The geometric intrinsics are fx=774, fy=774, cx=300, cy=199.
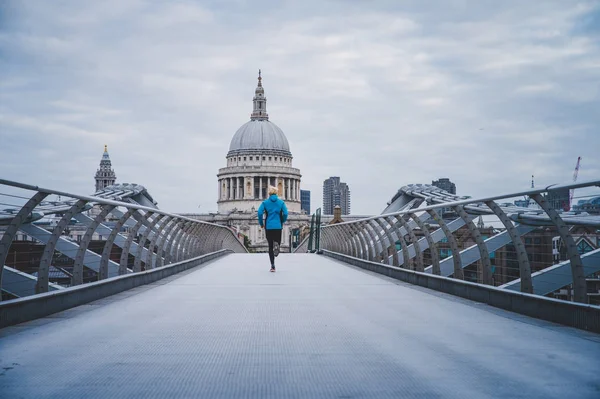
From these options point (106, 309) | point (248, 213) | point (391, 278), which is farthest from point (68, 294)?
point (248, 213)

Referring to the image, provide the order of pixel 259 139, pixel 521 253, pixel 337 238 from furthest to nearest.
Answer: pixel 259 139
pixel 337 238
pixel 521 253

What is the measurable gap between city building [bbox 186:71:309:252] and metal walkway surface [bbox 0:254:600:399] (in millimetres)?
136477

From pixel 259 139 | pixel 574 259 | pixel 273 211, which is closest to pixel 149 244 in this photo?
pixel 273 211

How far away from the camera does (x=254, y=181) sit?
15462 centimetres

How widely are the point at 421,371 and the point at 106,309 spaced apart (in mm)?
4456

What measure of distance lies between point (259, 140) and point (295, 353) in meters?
158

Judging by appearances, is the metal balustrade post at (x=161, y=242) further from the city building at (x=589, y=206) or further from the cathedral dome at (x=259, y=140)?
the cathedral dome at (x=259, y=140)

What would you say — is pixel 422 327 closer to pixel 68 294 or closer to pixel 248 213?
pixel 68 294

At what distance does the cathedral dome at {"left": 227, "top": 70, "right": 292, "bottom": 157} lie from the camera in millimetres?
161250

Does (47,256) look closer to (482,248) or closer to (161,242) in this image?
(482,248)

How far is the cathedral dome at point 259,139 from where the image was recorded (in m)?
161

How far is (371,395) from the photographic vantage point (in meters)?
4.08

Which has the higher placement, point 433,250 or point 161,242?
point 161,242

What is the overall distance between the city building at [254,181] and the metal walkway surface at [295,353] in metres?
136
